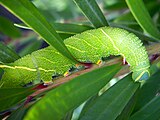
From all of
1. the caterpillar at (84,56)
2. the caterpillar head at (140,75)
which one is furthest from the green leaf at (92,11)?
the caterpillar head at (140,75)

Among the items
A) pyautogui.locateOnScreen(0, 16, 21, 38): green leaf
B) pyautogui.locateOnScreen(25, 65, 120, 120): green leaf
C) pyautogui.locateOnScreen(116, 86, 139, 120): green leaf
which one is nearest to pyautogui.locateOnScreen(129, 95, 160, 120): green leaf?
pyautogui.locateOnScreen(116, 86, 139, 120): green leaf

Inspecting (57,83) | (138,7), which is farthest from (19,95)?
(138,7)

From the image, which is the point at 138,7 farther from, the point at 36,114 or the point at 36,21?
the point at 36,114

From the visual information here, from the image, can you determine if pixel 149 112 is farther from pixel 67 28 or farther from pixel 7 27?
pixel 7 27

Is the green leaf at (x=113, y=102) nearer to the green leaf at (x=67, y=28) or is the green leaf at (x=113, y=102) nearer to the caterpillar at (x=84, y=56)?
the caterpillar at (x=84, y=56)

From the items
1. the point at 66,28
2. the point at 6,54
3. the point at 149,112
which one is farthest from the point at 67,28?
the point at 149,112

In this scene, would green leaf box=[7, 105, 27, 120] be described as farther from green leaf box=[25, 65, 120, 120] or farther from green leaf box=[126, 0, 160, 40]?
green leaf box=[126, 0, 160, 40]
